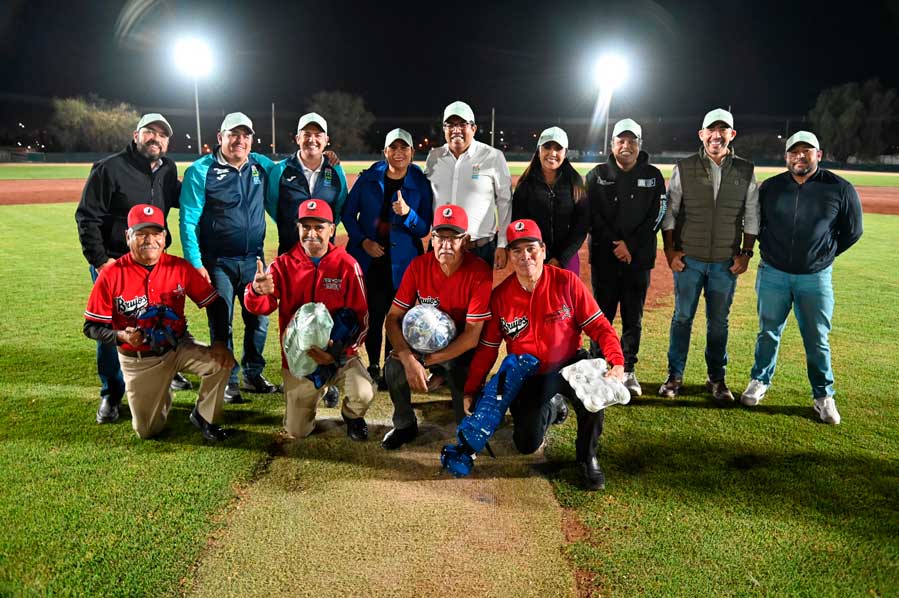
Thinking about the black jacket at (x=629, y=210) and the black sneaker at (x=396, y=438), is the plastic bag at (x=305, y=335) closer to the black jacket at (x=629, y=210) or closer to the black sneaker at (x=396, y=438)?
the black sneaker at (x=396, y=438)

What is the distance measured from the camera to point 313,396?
4.61 m

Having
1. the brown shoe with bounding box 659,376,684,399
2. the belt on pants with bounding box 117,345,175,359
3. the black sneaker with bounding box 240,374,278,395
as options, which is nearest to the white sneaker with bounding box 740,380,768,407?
the brown shoe with bounding box 659,376,684,399

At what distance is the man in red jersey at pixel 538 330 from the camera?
4137mm

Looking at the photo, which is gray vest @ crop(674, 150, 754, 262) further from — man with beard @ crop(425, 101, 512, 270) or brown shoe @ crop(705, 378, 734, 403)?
man with beard @ crop(425, 101, 512, 270)

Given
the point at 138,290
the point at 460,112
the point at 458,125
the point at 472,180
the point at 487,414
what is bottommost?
the point at 487,414

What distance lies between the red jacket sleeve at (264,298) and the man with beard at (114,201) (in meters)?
1.21

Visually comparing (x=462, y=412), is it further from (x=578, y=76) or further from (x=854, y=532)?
(x=578, y=76)

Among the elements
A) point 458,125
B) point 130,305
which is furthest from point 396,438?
point 458,125

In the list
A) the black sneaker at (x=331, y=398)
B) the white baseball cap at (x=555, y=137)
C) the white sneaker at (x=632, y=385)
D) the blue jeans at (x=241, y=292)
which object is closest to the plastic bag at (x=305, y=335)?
the blue jeans at (x=241, y=292)

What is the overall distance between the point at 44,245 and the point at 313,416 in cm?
1117

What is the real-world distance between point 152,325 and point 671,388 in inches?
169

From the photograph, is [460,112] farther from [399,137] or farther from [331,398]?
[331,398]

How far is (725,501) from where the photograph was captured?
381 centimetres

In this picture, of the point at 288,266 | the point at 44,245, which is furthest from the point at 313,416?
the point at 44,245
